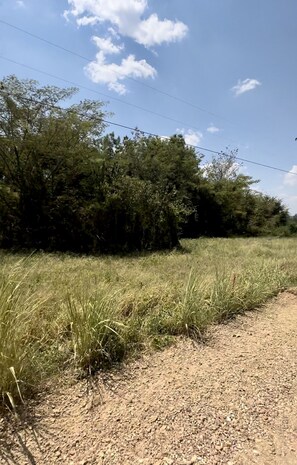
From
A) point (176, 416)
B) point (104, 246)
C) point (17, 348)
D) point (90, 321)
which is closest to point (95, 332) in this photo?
point (90, 321)

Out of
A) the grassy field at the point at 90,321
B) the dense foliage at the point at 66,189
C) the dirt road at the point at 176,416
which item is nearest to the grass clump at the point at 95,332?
the grassy field at the point at 90,321

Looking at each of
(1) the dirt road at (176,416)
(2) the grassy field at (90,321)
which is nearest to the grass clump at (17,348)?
(2) the grassy field at (90,321)

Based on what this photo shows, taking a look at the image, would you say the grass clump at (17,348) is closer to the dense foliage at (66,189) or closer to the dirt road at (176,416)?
the dirt road at (176,416)

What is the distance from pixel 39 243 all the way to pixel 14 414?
9131mm

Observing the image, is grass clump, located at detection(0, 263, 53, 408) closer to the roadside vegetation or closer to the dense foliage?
the roadside vegetation

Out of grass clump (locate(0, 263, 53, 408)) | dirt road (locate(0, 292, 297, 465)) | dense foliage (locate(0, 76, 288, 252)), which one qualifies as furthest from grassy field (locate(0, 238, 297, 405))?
dense foliage (locate(0, 76, 288, 252))

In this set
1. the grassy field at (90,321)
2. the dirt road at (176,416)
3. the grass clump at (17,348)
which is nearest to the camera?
the dirt road at (176,416)

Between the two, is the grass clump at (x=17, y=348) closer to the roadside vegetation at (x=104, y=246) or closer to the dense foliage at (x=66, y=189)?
the roadside vegetation at (x=104, y=246)

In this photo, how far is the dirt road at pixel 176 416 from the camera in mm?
1657

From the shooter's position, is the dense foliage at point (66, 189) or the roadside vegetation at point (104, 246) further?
the dense foliage at point (66, 189)

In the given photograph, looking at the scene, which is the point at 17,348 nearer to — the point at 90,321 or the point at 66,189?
the point at 90,321

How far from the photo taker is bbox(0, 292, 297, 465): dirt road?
166cm

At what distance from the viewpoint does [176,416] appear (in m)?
1.96

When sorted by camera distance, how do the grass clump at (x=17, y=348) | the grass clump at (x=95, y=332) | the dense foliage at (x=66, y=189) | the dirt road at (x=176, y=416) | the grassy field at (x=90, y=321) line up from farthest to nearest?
the dense foliage at (x=66, y=189)
the grass clump at (x=95, y=332)
the grassy field at (x=90, y=321)
the grass clump at (x=17, y=348)
the dirt road at (x=176, y=416)
